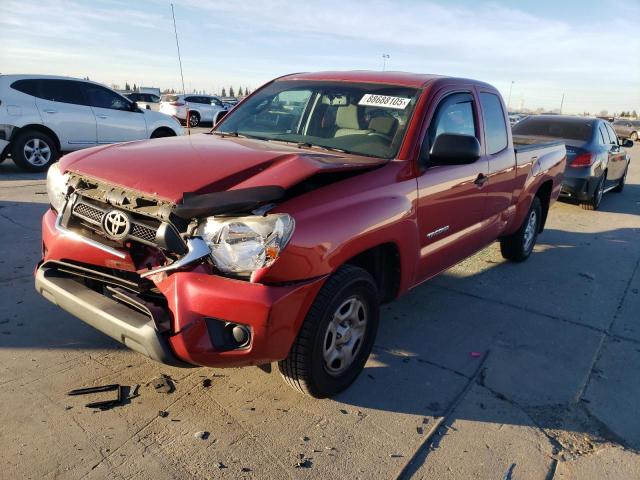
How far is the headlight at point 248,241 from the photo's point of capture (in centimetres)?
239

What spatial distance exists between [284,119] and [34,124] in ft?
23.7

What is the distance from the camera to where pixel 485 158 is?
432cm

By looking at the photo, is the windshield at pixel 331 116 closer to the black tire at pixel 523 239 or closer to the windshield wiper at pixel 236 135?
the windshield wiper at pixel 236 135

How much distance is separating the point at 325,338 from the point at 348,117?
1.77 metres

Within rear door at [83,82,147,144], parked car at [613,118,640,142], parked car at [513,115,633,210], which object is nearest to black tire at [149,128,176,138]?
rear door at [83,82,147,144]

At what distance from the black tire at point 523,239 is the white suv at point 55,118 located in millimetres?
7973

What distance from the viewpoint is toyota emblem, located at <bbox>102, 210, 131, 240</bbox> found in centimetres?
261

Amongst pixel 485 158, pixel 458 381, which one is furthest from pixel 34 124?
pixel 458 381

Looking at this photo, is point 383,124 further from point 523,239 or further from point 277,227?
point 523,239

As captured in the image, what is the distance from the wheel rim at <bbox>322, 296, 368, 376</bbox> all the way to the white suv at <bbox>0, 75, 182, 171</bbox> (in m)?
8.51

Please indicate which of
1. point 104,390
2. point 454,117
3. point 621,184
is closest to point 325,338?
point 104,390

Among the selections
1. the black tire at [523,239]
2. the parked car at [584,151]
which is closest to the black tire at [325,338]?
the black tire at [523,239]

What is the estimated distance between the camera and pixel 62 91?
381 inches

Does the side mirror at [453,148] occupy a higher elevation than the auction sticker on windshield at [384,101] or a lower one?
lower
